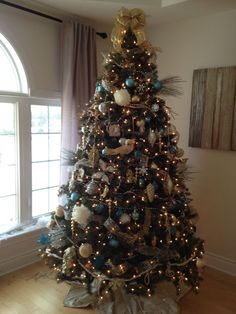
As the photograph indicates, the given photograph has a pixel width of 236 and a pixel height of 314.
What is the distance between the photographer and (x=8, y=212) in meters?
2.78

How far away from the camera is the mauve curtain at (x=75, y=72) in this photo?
2748mm

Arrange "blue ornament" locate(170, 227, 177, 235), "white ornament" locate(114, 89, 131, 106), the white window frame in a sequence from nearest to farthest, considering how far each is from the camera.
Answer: "white ornament" locate(114, 89, 131, 106)
"blue ornament" locate(170, 227, 177, 235)
the white window frame

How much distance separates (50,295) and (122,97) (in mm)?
1704

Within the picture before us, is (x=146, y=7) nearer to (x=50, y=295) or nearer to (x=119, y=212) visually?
(x=119, y=212)

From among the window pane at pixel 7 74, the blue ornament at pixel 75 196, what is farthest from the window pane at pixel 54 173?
the blue ornament at pixel 75 196

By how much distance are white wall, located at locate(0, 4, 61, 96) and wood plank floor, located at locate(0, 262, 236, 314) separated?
1735 mm

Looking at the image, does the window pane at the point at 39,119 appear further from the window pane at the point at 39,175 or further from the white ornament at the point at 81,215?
the white ornament at the point at 81,215

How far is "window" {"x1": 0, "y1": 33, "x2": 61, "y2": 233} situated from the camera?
8.62 feet

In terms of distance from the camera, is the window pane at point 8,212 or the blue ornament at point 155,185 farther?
the window pane at point 8,212

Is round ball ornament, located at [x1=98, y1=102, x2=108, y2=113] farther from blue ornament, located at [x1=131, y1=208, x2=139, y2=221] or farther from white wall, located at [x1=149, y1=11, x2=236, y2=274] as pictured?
Answer: white wall, located at [x1=149, y1=11, x2=236, y2=274]

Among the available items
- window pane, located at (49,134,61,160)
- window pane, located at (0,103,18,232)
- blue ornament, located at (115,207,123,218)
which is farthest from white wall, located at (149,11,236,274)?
window pane, located at (0,103,18,232)

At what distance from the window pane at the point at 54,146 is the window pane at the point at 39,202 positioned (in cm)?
39

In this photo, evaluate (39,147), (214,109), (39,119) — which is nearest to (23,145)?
(39,147)

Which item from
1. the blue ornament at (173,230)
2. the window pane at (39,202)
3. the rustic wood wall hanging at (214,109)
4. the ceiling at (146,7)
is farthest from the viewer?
the window pane at (39,202)
